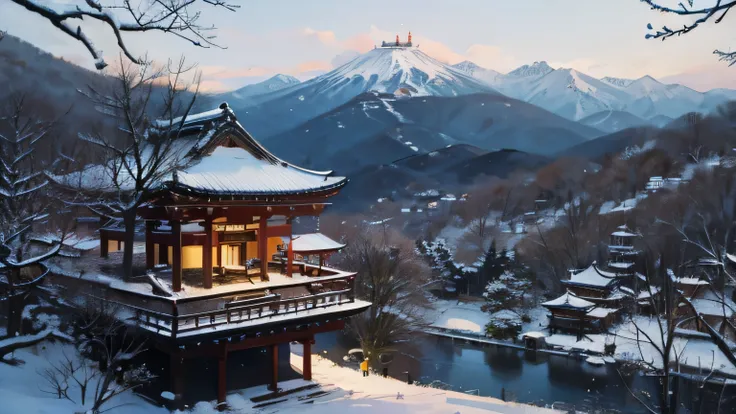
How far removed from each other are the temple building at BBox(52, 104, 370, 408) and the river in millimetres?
10219

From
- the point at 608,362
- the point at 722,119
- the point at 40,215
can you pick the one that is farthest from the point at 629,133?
the point at 40,215

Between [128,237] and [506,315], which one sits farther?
[506,315]

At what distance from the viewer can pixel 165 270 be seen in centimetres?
1456

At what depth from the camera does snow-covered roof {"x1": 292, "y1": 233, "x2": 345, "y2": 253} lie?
2200 cm

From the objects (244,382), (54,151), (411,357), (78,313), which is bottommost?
(411,357)

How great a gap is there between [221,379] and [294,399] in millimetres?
1891

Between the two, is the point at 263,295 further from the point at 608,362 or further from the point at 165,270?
the point at 608,362

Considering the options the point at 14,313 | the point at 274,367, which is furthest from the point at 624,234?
the point at 14,313

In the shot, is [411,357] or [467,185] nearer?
[411,357]

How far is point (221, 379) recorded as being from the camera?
1222 cm

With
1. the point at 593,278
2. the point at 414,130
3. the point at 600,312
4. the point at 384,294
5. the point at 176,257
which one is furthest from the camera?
the point at 414,130

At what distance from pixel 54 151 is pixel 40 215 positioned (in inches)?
489

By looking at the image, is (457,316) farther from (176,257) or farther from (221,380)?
(176,257)

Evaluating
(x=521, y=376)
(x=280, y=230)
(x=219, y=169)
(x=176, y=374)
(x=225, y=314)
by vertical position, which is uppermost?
(x=219, y=169)
